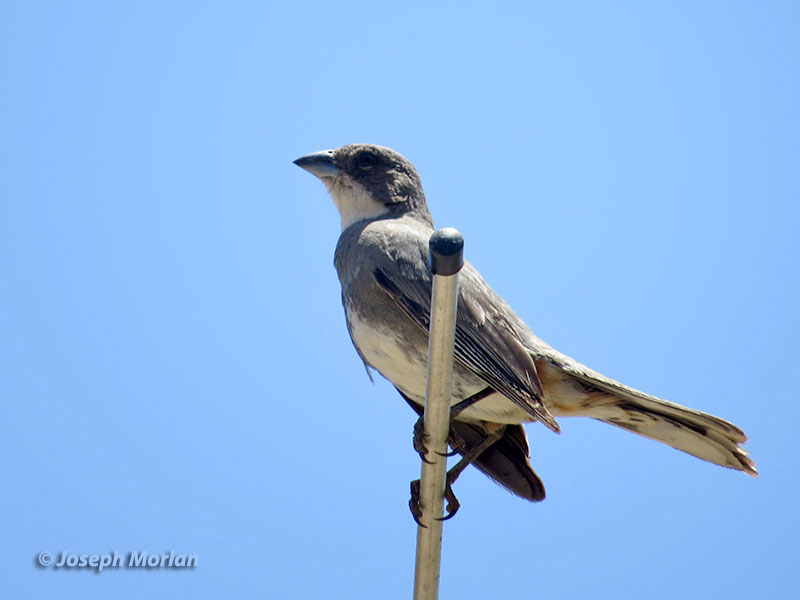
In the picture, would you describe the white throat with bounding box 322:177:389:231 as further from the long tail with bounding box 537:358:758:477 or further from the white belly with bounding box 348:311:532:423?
the long tail with bounding box 537:358:758:477

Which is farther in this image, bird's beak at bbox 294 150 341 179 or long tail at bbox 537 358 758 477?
bird's beak at bbox 294 150 341 179

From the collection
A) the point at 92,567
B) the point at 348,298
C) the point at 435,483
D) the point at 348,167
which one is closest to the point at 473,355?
the point at 348,298

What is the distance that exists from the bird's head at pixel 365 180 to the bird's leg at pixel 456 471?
1.56m

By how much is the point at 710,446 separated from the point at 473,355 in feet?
4.14

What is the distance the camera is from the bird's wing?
4.62 meters

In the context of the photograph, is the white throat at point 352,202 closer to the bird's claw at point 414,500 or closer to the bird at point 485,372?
the bird at point 485,372

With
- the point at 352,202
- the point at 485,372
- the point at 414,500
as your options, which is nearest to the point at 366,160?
the point at 352,202

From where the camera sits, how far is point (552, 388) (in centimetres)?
513

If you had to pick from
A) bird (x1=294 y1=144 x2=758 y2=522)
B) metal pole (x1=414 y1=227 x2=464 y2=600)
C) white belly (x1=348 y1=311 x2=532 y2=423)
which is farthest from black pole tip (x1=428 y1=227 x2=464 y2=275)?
white belly (x1=348 y1=311 x2=532 y2=423)

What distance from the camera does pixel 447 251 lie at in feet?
10.1

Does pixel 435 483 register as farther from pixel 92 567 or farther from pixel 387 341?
pixel 92 567

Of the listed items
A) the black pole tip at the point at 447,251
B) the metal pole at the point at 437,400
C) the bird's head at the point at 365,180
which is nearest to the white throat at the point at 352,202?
the bird's head at the point at 365,180

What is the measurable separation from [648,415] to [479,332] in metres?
0.96

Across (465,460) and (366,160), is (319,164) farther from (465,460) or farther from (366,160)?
(465,460)
